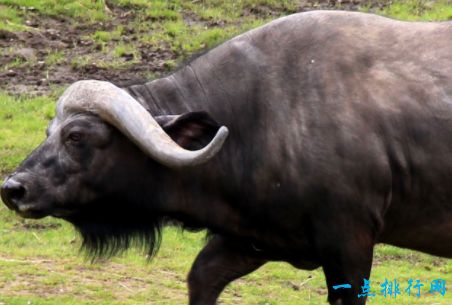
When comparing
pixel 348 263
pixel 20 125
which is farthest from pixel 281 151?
pixel 20 125

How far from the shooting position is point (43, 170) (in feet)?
27.0

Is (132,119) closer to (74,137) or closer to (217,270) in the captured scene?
(74,137)

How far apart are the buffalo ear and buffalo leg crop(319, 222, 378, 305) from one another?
97 centimetres

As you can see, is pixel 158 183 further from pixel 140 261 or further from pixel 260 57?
pixel 140 261

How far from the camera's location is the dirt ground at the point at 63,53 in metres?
16.8

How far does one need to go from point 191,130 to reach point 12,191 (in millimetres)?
1146

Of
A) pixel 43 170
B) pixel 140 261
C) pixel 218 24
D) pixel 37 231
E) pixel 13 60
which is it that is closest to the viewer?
pixel 43 170

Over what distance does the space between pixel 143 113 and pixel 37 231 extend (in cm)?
493

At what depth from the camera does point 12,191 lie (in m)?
8.18

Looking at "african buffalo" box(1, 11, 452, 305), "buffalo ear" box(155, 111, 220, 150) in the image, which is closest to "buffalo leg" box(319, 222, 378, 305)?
"african buffalo" box(1, 11, 452, 305)

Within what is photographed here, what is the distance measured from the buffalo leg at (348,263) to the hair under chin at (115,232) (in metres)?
1.15

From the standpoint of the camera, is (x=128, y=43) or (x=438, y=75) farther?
(x=128, y=43)

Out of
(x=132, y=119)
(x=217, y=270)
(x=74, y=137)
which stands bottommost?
(x=217, y=270)

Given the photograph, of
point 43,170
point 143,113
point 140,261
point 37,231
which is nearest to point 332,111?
point 143,113
